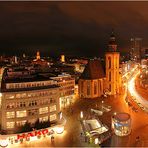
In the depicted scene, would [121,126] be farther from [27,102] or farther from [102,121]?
[27,102]

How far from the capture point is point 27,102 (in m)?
26.0

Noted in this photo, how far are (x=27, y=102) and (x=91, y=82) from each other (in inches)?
619

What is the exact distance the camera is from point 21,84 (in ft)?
87.9

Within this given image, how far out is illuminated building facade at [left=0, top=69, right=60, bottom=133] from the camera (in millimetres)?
25031

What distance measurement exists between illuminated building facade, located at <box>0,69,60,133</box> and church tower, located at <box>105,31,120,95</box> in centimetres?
1601

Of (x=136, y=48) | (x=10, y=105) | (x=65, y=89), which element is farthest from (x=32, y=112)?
(x=136, y=48)

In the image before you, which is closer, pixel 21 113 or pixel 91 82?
pixel 21 113

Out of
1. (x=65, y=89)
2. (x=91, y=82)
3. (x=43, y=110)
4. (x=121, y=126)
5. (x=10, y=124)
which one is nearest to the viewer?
(x=121, y=126)

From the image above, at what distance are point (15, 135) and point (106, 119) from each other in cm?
1022

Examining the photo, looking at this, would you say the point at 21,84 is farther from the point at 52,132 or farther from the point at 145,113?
the point at 145,113

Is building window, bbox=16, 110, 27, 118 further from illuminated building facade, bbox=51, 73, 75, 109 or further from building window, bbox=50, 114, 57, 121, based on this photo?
illuminated building facade, bbox=51, 73, 75, 109

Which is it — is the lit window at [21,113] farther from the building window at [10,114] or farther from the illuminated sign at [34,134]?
the illuminated sign at [34,134]

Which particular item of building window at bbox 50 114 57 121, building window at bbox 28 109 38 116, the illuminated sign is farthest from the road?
Answer: building window at bbox 28 109 38 116

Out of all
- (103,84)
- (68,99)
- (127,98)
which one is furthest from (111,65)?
(68,99)
